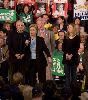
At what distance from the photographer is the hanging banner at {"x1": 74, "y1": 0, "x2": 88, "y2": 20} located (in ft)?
46.2

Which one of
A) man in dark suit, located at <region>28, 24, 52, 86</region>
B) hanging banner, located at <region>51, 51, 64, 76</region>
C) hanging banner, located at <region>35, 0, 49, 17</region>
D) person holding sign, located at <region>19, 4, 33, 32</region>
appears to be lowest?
hanging banner, located at <region>51, 51, 64, 76</region>

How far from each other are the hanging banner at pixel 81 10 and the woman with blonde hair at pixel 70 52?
4018mm

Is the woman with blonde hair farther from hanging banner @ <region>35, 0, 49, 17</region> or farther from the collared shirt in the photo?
hanging banner @ <region>35, 0, 49, 17</region>

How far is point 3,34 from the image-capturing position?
10758 mm

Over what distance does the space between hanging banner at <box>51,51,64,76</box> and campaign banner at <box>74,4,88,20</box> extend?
298cm

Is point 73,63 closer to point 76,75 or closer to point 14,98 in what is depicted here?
point 76,75

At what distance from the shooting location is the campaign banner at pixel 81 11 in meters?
14.1

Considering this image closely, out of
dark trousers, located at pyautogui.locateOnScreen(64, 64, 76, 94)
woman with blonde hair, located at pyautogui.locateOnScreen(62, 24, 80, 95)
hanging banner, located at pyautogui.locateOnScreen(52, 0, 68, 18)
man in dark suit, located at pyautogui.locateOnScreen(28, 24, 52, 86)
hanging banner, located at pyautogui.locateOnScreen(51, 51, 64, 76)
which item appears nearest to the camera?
man in dark suit, located at pyautogui.locateOnScreen(28, 24, 52, 86)

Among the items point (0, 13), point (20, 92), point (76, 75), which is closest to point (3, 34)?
point (76, 75)

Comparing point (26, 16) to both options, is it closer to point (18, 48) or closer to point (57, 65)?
point (57, 65)

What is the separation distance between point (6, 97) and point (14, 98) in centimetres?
16

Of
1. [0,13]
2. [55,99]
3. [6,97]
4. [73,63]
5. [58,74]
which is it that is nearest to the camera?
[55,99]

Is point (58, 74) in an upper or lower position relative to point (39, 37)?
lower

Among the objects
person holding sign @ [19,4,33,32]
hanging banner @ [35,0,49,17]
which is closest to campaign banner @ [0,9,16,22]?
person holding sign @ [19,4,33,32]
